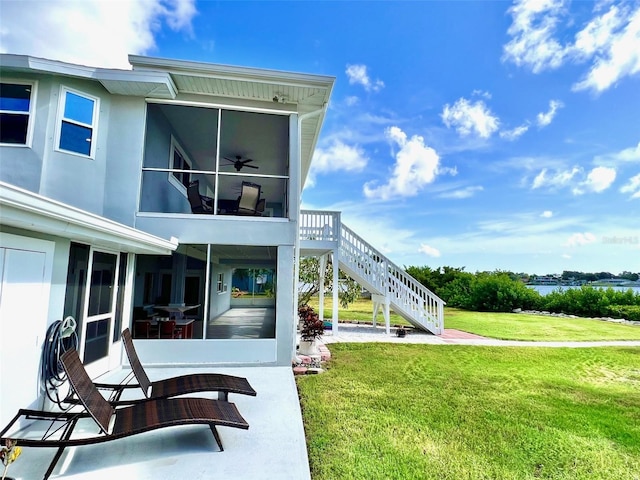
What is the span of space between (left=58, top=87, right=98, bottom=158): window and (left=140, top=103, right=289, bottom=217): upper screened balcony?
109 centimetres

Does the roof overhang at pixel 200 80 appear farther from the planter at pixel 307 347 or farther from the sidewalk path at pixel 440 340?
the sidewalk path at pixel 440 340

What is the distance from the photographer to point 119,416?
3.82 m

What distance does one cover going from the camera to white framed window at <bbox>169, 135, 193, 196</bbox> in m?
9.61

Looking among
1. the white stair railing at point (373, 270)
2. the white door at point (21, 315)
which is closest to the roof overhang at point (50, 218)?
the white door at point (21, 315)

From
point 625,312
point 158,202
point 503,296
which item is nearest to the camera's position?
point 158,202

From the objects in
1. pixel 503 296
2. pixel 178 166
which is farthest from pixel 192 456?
pixel 503 296

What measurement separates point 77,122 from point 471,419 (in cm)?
935

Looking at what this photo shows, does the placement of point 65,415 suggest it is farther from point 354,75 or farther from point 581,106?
point 581,106

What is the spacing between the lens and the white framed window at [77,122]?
699 cm

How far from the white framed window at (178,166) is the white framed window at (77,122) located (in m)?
2.13

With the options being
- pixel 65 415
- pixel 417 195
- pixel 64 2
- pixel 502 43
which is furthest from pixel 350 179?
pixel 65 415

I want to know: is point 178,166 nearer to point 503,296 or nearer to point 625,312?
point 503,296

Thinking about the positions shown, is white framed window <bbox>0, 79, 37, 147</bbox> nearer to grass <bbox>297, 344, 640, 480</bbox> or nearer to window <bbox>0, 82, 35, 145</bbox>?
window <bbox>0, 82, 35, 145</bbox>

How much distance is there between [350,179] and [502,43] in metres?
13.8
